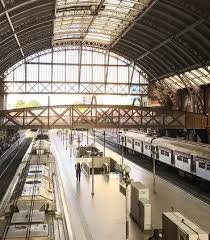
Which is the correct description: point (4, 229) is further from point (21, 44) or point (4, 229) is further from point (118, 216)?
point (21, 44)

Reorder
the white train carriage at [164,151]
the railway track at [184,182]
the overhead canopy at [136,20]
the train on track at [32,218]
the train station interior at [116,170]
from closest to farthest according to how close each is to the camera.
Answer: the train on track at [32,218] < the train station interior at [116,170] < the railway track at [184,182] < the overhead canopy at [136,20] < the white train carriage at [164,151]

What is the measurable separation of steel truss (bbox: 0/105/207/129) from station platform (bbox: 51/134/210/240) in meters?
6.72

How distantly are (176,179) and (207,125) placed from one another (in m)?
9.99

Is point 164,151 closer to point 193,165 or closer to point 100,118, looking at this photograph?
point 100,118

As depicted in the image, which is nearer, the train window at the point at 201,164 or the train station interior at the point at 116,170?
the train station interior at the point at 116,170

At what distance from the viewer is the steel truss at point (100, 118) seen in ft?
137

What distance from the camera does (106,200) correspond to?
1113 inches

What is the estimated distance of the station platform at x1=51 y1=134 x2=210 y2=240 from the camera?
822 inches

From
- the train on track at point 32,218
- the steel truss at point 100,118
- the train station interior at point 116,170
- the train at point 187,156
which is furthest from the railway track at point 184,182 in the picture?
the train on track at point 32,218

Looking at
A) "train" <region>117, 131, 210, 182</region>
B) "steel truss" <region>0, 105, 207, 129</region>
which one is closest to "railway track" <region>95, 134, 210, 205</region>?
"train" <region>117, 131, 210, 182</region>

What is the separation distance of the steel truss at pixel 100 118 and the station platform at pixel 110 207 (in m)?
6.72

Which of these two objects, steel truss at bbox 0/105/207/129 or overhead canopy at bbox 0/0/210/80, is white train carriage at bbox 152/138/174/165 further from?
overhead canopy at bbox 0/0/210/80

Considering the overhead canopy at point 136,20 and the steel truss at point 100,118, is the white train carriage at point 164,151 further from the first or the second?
the overhead canopy at point 136,20

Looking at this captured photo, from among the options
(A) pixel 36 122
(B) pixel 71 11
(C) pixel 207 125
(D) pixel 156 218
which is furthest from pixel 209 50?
(D) pixel 156 218
